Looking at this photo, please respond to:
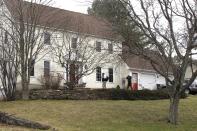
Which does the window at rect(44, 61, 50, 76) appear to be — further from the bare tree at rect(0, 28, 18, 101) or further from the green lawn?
the green lawn

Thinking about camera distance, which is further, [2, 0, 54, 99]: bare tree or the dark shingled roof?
the dark shingled roof

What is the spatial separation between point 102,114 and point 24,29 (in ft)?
32.8

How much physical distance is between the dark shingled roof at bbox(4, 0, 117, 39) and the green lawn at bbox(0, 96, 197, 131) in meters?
4.25

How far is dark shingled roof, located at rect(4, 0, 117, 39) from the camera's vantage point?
36281 mm

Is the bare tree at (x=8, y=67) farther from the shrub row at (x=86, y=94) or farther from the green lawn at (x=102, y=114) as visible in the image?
the green lawn at (x=102, y=114)

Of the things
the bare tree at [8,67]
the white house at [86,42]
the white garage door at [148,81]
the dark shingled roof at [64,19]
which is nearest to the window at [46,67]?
the white house at [86,42]

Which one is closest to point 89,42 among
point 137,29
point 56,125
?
point 137,29

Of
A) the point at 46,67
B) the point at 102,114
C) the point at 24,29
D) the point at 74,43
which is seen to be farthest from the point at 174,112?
the point at 46,67

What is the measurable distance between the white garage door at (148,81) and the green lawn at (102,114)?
2376 cm

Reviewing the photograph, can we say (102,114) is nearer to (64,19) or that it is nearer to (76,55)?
(76,55)

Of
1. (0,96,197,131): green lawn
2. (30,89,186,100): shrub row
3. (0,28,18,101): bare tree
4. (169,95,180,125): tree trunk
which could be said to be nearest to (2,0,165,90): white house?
(0,28,18,101): bare tree

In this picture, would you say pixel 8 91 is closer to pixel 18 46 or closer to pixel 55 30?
pixel 18 46

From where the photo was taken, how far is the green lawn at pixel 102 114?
23641mm

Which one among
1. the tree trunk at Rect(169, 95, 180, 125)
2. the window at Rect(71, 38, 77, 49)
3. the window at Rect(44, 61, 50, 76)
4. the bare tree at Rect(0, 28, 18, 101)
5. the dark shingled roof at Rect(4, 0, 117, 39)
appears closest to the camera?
the tree trunk at Rect(169, 95, 180, 125)
